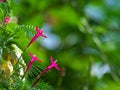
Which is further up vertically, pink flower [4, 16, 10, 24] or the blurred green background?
the blurred green background

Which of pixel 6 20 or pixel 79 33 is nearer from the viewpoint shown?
pixel 6 20

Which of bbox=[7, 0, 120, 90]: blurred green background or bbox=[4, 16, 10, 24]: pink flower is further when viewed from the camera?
bbox=[7, 0, 120, 90]: blurred green background

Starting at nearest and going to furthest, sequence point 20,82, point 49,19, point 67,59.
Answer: point 20,82 → point 67,59 → point 49,19

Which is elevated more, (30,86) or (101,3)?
(101,3)

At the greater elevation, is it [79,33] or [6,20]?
[79,33]

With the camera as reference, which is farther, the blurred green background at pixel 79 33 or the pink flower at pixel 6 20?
the blurred green background at pixel 79 33

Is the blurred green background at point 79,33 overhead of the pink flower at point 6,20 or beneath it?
overhead

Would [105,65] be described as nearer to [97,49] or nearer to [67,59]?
[97,49]

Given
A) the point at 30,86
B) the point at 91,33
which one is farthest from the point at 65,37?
the point at 30,86
